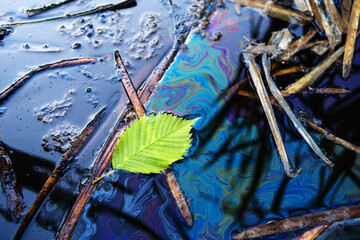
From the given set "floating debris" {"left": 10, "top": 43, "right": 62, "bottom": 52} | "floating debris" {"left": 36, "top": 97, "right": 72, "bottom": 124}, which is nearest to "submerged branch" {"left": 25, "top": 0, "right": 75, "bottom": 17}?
"floating debris" {"left": 10, "top": 43, "right": 62, "bottom": 52}

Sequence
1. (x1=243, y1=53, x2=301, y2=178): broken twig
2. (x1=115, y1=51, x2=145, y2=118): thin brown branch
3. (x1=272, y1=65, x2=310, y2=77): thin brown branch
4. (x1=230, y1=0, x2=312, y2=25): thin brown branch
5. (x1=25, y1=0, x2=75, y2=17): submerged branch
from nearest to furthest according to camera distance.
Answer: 1. (x1=243, y1=53, x2=301, y2=178): broken twig
2. (x1=115, y1=51, x2=145, y2=118): thin brown branch
3. (x1=272, y1=65, x2=310, y2=77): thin brown branch
4. (x1=230, y1=0, x2=312, y2=25): thin brown branch
5. (x1=25, y1=0, x2=75, y2=17): submerged branch

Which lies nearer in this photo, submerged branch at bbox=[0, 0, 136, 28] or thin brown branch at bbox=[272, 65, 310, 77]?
thin brown branch at bbox=[272, 65, 310, 77]

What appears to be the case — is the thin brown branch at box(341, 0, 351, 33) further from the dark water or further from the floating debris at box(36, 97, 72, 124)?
the floating debris at box(36, 97, 72, 124)

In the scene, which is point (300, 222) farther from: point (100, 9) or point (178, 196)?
point (100, 9)

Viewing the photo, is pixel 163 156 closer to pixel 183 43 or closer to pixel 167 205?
pixel 167 205

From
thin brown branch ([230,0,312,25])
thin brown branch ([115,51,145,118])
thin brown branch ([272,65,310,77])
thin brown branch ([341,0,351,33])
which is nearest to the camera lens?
thin brown branch ([115,51,145,118])

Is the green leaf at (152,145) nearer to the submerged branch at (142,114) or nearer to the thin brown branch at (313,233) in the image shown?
the submerged branch at (142,114)

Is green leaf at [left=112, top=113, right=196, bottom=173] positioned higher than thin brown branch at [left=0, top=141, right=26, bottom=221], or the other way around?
green leaf at [left=112, top=113, right=196, bottom=173]

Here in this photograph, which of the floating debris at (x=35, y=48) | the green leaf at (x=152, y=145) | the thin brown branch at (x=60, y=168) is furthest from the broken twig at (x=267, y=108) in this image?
the floating debris at (x=35, y=48)
